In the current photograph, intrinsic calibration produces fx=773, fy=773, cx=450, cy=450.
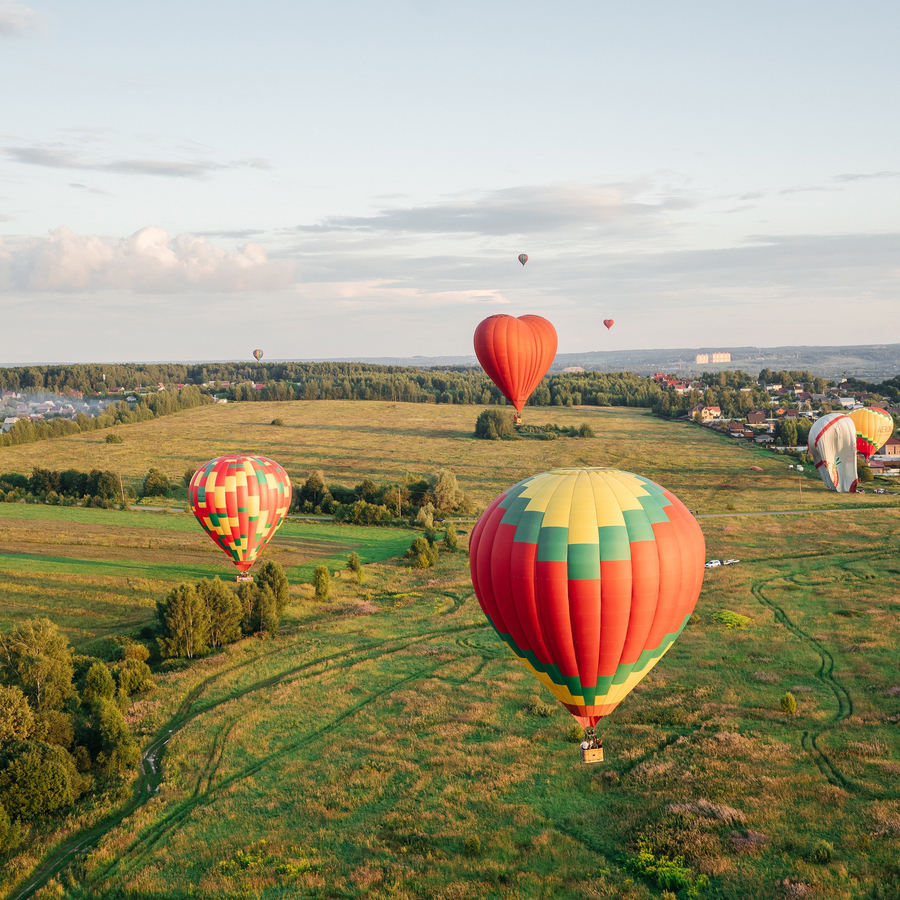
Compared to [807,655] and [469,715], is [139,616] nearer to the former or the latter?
[469,715]

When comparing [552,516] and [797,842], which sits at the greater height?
[552,516]

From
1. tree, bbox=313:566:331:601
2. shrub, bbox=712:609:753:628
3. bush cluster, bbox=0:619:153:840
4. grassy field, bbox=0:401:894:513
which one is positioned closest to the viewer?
bush cluster, bbox=0:619:153:840

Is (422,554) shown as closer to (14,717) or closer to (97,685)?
(97,685)

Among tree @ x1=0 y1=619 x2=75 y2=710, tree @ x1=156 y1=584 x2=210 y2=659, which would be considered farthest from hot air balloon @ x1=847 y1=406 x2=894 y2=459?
tree @ x1=0 y1=619 x2=75 y2=710

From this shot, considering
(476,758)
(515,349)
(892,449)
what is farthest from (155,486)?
(892,449)

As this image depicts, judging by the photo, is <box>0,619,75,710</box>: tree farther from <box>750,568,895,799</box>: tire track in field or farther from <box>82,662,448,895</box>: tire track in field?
<box>750,568,895,799</box>: tire track in field

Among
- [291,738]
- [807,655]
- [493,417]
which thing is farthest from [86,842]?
[493,417]

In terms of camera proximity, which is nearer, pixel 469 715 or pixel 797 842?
pixel 797 842
